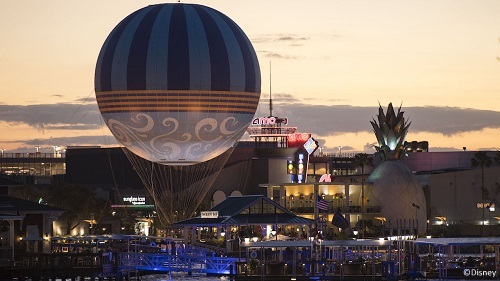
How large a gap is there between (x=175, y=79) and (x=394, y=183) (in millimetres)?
53424

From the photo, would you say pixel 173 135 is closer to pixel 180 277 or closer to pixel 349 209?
pixel 180 277

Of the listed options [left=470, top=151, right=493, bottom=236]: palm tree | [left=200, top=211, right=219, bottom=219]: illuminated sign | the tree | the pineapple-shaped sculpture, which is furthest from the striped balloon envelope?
[left=470, top=151, right=493, bottom=236]: palm tree

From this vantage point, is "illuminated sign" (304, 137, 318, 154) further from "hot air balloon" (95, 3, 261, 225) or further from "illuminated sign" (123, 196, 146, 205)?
"hot air balloon" (95, 3, 261, 225)

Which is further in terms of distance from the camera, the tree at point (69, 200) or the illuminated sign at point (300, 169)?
the illuminated sign at point (300, 169)

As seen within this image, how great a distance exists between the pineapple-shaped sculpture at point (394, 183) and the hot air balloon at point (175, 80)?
4549cm

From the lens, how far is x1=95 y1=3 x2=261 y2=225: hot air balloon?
330ft

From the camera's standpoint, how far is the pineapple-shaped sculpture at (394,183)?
147 meters

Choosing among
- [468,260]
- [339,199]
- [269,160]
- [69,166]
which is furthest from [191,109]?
[69,166]

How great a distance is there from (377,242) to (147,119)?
73.7 ft

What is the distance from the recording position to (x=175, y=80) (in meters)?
101

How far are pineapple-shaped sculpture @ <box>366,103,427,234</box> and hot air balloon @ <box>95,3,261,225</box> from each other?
149 feet

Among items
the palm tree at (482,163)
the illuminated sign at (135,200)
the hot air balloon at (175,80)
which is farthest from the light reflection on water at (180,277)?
the illuminated sign at (135,200)

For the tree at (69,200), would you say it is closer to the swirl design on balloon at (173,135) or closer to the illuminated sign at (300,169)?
the illuminated sign at (300,169)

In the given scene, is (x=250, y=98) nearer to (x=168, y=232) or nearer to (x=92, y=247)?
(x=92, y=247)
